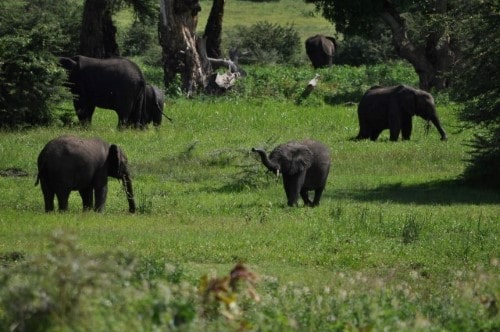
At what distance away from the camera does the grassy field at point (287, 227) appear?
1138 cm

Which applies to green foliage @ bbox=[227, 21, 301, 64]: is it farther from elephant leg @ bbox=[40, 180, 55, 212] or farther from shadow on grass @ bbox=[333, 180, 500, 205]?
elephant leg @ bbox=[40, 180, 55, 212]

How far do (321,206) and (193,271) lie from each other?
21.9 feet

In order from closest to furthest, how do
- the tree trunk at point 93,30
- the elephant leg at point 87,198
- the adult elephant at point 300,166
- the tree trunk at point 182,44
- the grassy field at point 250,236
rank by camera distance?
the grassy field at point 250,236 → the elephant leg at point 87,198 → the adult elephant at point 300,166 → the tree trunk at point 182,44 → the tree trunk at point 93,30

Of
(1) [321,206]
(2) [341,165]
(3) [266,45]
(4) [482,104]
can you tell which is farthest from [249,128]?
(3) [266,45]

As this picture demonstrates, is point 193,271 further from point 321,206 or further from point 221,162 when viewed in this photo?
point 221,162

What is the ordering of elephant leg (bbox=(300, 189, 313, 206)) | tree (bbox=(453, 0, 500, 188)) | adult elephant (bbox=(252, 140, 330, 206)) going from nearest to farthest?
adult elephant (bbox=(252, 140, 330, 206)) → elephant leg (bbox=(300, 189, 313, 206)) → tree (bbox=(453, 0, 500, 188))

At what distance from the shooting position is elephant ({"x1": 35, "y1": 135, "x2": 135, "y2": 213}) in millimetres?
19078

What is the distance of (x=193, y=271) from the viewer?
48.3 feet

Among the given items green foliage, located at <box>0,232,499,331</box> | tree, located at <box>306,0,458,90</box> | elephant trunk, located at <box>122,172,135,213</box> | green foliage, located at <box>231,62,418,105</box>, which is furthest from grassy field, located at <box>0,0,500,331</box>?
tree, located at <box>306,0,458,90</box>

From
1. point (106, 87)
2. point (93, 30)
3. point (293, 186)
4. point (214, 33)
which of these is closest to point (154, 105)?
point (106, 87)

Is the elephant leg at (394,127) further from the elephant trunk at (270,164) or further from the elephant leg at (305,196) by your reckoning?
the elephant trunk at (270,164)

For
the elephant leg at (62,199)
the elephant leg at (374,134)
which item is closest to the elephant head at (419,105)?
the elephant leg at (374,134)

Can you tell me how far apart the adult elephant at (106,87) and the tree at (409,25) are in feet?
39.3

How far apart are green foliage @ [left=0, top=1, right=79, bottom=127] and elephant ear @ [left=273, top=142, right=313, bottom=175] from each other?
1056 cm
